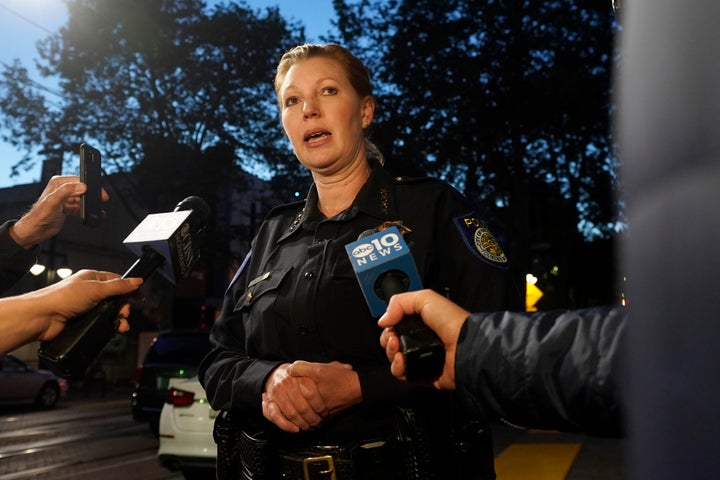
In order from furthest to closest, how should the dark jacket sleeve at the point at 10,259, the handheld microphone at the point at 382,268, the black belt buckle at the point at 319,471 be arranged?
the dark jacket sleeve at the point at 10,259, the black belt buckle at the point at 319,471, the handheld microphone at the point at 382,268

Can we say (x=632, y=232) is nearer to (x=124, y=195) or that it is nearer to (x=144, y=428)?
(x=144, y=428)

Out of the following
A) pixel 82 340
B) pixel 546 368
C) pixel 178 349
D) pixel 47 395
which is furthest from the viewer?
pixel 47 395

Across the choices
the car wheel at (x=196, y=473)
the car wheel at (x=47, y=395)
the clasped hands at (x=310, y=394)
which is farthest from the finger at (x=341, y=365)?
the car wheel at (x=47, y=395)

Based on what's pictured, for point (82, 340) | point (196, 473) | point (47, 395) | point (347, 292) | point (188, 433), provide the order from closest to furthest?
point (82, 340)
point (347, 292)
point (188, 433)
point (196, 473)
point (47, 395)

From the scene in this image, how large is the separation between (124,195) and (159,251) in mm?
23754

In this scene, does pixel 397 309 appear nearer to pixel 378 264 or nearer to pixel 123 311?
pixel 378 264

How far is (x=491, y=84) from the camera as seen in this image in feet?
60.0

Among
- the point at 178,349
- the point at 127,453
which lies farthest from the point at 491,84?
the point at 127,453

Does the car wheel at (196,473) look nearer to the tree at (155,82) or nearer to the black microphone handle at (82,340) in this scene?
the black microphone handle at (82,340)

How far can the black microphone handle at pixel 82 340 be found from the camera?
5.32 feet

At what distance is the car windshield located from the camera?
418 inches

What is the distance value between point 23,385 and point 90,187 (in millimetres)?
16243

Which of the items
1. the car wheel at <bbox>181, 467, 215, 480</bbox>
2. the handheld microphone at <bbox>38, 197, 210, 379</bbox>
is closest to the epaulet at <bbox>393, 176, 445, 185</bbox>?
the handheld microphone at <bbox>38, 197, 210, 379</bbox>

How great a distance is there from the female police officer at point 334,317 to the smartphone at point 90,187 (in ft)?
1.85
